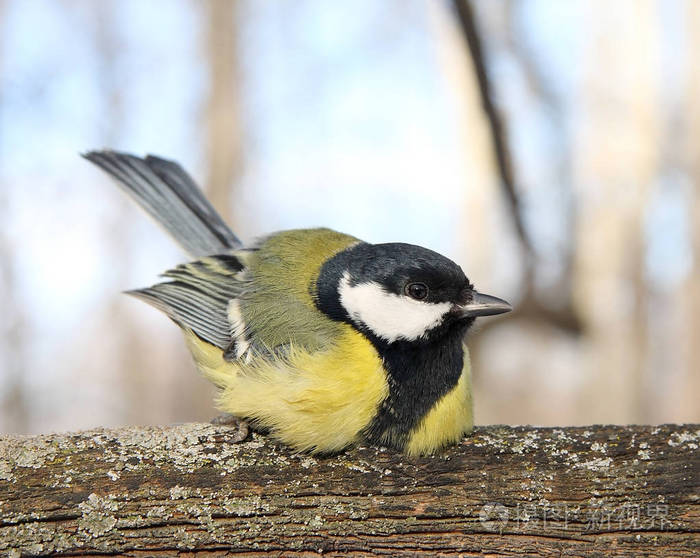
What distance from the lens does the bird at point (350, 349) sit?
6.16 ft

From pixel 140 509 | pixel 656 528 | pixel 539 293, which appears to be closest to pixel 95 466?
pixel 140 509

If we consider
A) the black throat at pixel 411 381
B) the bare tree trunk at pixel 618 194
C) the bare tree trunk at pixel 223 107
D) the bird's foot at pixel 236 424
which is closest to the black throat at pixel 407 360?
the black throat at pixel 411 381

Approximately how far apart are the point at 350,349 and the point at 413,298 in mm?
240

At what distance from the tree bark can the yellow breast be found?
0.27 feet

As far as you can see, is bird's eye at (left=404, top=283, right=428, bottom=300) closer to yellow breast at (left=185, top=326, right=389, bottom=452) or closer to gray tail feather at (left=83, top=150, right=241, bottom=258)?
yellow breast at (left=185, top=326, right=389, bottom=452)

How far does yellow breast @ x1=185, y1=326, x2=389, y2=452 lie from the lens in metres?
1.85

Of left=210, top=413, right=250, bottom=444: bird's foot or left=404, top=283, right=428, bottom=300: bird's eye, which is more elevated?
left=404, top=283, right=428, bottom=300: bird's eye

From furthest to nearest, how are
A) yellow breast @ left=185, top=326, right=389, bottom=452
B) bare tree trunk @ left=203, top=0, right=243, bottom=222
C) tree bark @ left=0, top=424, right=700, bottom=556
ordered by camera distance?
bare tree trunk @ left=203, top=0, right=243, bottom=222, yellow breast @ left=185, top=326, right=389, bottom=452, tree bark @ left=0, top=424, right=700, bottom=556

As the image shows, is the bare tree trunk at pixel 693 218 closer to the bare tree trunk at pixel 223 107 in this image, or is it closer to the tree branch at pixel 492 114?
the tree branch at pixel 492 114

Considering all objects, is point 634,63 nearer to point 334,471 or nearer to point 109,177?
point 109,177

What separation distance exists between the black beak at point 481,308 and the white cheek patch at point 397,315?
46mm

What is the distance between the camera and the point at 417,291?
1981 millimetres

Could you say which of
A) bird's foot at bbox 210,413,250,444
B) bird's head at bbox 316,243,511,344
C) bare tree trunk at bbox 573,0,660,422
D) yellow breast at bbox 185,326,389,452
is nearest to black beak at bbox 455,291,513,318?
bird's head at bbox 316,243,511,344

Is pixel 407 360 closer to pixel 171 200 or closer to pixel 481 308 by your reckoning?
pixel 481 308
